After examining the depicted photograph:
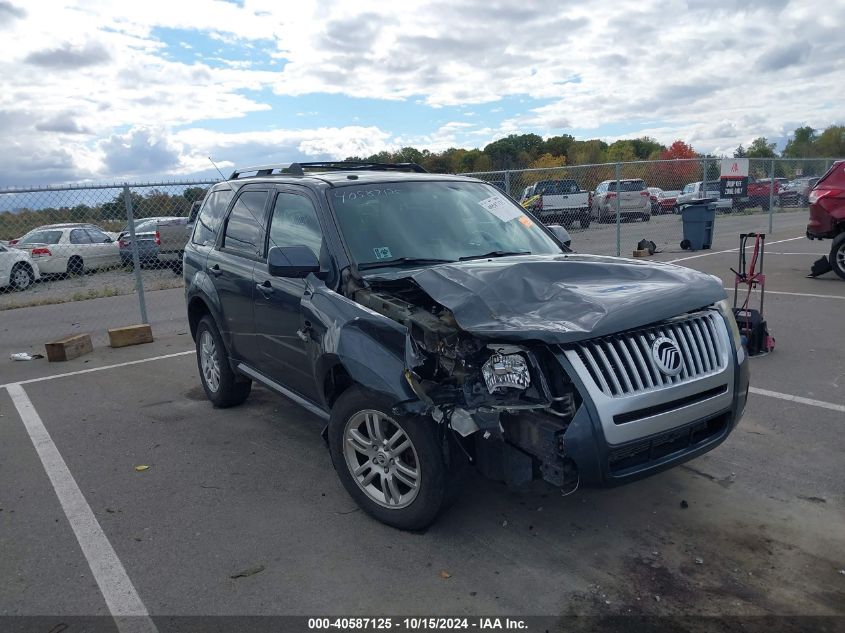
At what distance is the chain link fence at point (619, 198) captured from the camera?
14966mm

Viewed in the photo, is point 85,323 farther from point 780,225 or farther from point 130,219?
point 780,225

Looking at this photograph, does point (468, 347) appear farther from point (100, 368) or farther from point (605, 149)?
point (605, 149)

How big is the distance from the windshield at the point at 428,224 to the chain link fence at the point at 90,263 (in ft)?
18.4

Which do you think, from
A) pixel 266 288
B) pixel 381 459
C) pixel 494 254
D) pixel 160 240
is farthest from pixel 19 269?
pixel 381 459

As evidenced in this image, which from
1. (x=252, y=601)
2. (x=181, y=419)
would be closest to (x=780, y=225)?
(x=181, y=419)

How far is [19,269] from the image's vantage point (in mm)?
12781

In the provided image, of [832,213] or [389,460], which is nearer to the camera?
[389,460]

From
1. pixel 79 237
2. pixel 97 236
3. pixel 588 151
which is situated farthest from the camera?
pixel 588 151

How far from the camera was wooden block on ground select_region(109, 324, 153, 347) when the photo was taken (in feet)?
30.9

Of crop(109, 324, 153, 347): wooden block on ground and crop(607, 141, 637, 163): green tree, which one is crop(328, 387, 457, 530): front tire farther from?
crop(607, 141, 637, 163): green tree

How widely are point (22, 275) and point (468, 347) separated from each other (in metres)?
11.9

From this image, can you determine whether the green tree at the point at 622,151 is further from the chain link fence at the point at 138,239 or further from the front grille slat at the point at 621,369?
the front grille slat at the point at 621,369

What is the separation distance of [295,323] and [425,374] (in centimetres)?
127

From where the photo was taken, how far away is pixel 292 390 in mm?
4898
